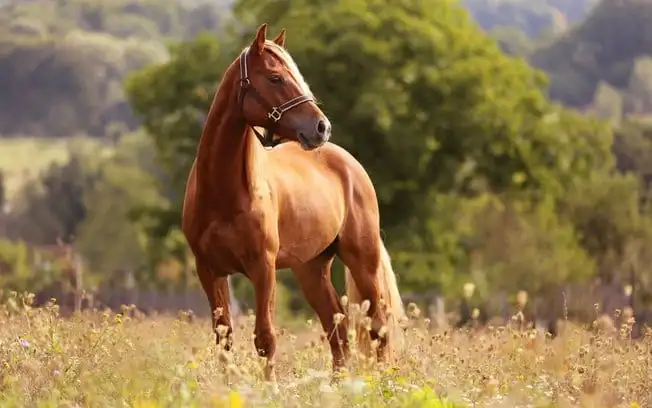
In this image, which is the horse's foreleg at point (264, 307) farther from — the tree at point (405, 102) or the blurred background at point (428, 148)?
the tree at point (405, 102)

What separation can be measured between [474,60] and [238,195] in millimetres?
23211

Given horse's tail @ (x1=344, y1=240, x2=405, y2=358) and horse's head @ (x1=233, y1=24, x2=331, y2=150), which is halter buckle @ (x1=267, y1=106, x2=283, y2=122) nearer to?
horse's head @ (x1=233, y1=24, x2=331, y2=150)

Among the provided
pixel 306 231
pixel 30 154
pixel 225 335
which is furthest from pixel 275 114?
pixel 30 154

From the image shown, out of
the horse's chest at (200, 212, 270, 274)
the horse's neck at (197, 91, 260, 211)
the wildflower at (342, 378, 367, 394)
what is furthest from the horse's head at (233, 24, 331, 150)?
the wildflower at (342, 378, 367, 394)

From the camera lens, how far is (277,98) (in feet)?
26.6

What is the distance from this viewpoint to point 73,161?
10062cm

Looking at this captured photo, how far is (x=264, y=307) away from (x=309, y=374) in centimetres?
93

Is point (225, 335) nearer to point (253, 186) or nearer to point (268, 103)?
point (253, 186)

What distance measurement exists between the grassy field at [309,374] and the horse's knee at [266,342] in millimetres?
235

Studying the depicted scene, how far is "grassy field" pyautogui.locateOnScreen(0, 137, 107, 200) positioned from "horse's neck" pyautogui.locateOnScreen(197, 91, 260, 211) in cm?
13025

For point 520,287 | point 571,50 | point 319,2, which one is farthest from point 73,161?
point 571,50

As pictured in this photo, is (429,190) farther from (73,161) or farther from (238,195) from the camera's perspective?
(73,161)

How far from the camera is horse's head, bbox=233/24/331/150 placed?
26.3ft

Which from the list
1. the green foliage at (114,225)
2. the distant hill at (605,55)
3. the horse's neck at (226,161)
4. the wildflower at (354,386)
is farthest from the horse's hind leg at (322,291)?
the distant hill at (605,55)
